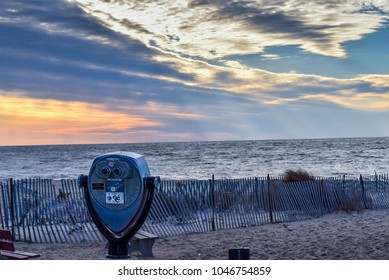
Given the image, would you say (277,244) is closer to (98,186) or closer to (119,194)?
(119,194)

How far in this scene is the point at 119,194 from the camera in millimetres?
7184

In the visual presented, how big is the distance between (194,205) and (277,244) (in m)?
3.20

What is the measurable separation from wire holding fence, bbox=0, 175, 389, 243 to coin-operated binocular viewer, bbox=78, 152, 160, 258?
15.7 ft

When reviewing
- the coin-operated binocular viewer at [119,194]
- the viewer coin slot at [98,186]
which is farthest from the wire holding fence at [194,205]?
the viewer coin slot at [98,186]

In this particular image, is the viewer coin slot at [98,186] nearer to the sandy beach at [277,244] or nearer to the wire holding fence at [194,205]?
the sandy beach at [277,244]

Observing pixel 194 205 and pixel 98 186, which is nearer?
pixel 98 186

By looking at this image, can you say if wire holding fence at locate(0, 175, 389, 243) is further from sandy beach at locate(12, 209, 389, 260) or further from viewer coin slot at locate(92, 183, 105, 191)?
viewer coin slot at locate(92, 183, 105, 191)

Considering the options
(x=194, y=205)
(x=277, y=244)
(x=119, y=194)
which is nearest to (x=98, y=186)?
(x=119, y=194)

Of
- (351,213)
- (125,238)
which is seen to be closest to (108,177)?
(125,238)

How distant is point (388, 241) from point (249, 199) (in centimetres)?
437

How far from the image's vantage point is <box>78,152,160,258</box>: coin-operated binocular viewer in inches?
281

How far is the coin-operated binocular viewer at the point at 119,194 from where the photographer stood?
7.13 metres

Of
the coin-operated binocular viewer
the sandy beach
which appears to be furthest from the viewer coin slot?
the sandy beach
